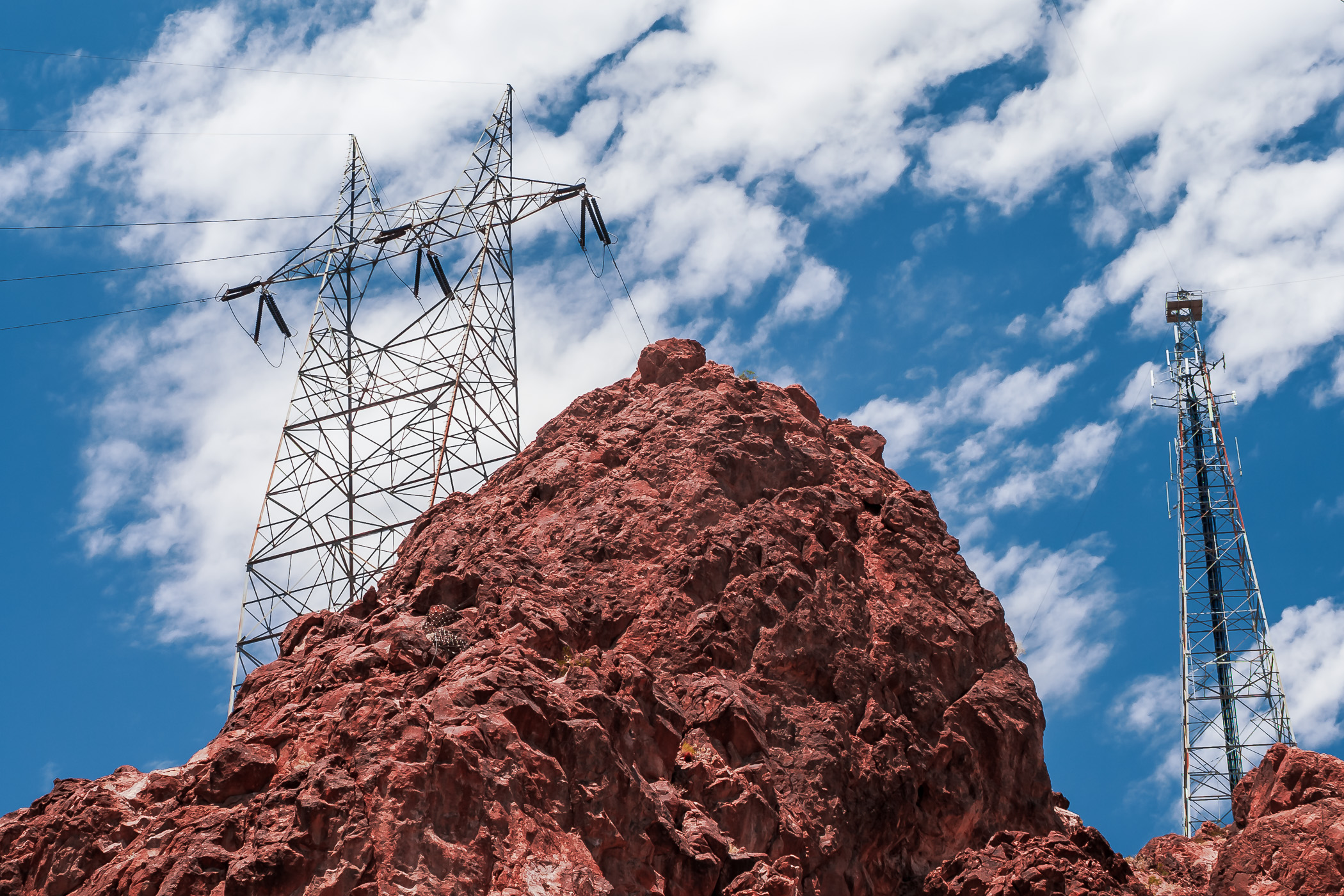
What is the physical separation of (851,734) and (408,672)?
7.61 metres

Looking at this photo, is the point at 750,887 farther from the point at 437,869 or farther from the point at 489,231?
the point at 489,231

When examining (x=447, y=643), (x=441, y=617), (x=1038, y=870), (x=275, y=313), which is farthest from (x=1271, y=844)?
(x=275, y=313)

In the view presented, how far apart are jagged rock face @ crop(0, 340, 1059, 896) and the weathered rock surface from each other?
207cm

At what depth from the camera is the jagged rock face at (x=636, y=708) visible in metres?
16.4

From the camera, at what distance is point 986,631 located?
25.3 metres

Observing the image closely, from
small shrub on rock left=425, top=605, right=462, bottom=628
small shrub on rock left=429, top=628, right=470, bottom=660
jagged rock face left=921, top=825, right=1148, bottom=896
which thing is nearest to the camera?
jagged rock face left=921, top=825, right=1148, bottom=896

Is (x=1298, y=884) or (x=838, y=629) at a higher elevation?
(x=838, y=629)

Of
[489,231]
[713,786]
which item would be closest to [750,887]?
[713,786]

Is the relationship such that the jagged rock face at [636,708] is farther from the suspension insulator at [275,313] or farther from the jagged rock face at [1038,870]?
the suspension insulator at [275,313]

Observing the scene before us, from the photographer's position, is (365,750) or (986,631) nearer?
(365,750)

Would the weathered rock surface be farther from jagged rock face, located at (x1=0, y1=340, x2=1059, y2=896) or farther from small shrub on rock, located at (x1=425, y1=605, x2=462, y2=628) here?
small shrub on rock, located at (x1=425, y1=605, x2=462, y2=628)

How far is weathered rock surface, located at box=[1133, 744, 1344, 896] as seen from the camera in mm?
19203

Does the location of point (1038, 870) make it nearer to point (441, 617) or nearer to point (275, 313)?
point (441, 617)

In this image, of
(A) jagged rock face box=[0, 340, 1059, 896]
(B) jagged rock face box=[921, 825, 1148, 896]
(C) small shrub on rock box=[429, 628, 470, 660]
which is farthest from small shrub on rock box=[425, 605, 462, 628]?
(B) jagged rock face box=[921, 825, 1148, 896]
